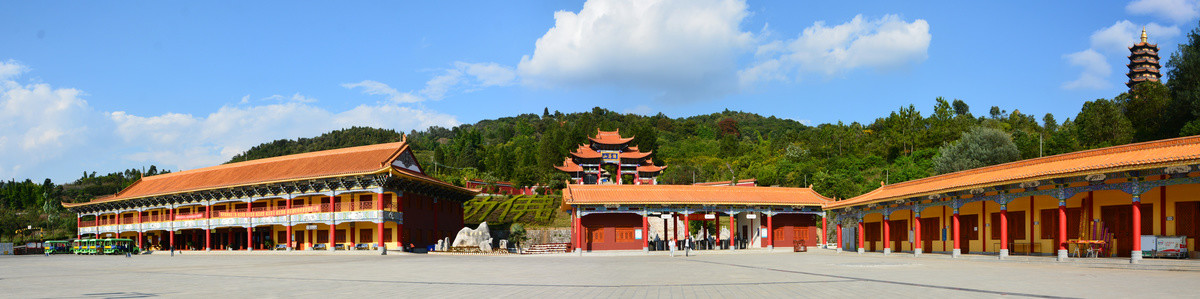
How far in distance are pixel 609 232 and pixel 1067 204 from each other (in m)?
22.2

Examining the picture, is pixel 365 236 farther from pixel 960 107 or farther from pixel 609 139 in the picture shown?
pixel 960 107

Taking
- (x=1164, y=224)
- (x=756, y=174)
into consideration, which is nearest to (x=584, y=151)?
(x=756, y=174)

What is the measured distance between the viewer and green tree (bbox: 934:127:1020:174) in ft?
195

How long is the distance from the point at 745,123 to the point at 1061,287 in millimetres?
145078

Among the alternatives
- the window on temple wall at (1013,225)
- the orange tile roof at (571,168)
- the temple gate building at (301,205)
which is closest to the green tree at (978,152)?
the orange tile roof at (571,168)

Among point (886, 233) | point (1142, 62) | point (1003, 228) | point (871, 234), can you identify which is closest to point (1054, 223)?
point (1003, 228)

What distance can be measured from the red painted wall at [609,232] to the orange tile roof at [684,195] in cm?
131

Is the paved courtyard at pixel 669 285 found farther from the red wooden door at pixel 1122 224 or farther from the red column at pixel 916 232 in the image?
the red column at pixel 916 232

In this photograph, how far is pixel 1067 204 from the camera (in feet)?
84.6

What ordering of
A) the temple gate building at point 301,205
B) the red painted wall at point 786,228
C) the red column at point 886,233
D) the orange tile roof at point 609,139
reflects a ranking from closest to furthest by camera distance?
the red column at point 886,233, the red painted wall at point 786,228, the temple gate building at point 301,205, the orange tile roof at point 609,139

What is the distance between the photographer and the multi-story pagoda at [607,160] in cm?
6844

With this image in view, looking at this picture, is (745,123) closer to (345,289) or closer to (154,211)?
(154,211)

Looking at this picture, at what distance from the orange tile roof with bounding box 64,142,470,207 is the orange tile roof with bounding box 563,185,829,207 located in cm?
1168

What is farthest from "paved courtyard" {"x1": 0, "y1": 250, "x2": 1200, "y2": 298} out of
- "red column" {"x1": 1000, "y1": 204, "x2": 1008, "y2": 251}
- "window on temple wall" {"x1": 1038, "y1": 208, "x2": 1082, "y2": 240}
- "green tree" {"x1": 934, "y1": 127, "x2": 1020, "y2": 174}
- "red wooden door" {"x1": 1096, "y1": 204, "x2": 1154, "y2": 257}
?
"green tree" {"x1": 934, "y1": 127, "x2": 1020, "y2": 174}
